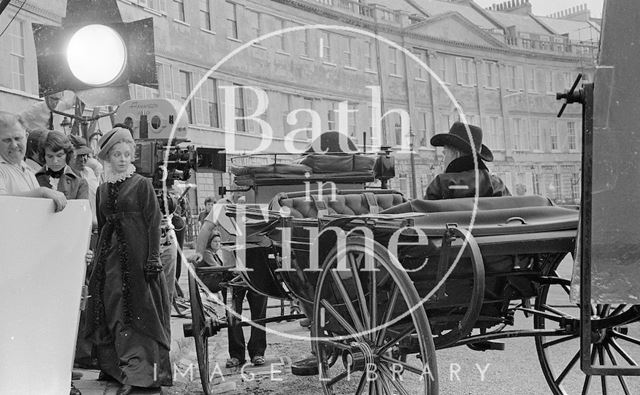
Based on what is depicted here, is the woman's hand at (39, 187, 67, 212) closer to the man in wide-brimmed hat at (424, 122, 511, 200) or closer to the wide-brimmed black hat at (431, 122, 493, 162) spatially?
the man in wide-brimmed hat at (424, 122, 511, 200)

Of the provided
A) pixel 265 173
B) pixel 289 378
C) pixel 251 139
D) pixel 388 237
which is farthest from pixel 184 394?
pixel 251 139

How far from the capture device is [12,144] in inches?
156

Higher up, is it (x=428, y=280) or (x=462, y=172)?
(x=462, y=172)

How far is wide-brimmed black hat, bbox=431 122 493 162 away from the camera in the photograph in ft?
15.1

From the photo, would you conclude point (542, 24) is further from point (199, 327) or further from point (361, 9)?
point (361, 9)

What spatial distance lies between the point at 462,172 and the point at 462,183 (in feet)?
0.35

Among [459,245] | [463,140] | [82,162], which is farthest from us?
[82,162]

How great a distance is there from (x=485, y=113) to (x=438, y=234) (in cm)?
331

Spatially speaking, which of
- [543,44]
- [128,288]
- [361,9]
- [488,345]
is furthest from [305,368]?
[361,9]

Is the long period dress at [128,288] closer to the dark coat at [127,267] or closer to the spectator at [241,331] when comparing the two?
the dark coat at [127,267]

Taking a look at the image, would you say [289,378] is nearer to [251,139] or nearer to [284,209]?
[284,209]

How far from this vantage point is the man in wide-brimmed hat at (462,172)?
441 cm

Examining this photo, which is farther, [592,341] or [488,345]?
[488,345]

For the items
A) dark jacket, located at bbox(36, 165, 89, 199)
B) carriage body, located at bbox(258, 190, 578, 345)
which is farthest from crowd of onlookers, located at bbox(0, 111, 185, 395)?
carriage body, located at bbox(258, 190, 578, 345)
